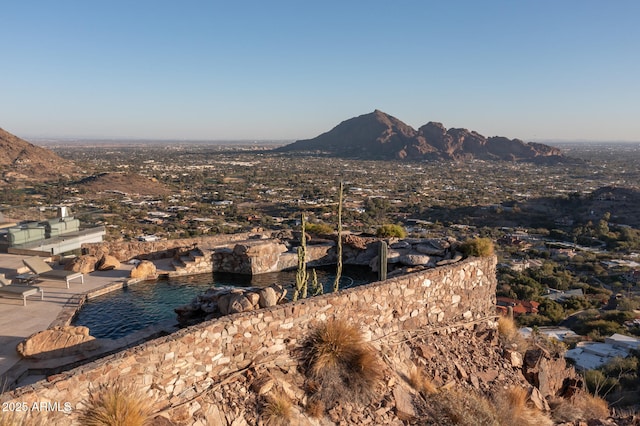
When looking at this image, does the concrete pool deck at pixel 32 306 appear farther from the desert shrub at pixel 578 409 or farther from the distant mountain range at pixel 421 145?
the distant mountain range at pixel 421 145

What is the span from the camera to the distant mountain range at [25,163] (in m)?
56.5

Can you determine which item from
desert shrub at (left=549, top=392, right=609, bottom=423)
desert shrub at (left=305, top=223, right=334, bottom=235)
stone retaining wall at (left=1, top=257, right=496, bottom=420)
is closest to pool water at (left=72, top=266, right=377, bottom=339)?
desert shrub at (left=305, top=223, right=334, bottom=235)

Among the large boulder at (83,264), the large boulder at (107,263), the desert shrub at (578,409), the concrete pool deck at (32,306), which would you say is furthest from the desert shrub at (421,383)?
the large boulder at (83,264)

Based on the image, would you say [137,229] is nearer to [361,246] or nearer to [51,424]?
[361,246]

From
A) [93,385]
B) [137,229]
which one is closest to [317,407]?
[93,385]

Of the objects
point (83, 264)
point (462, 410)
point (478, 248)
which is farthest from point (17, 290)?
point (478, 248)

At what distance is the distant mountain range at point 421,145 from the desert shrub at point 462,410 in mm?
144500

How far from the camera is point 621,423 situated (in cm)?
857

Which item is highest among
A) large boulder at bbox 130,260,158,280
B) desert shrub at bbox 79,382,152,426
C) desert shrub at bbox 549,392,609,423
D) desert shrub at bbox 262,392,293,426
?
desert shrub at bbox 79,382,152,426

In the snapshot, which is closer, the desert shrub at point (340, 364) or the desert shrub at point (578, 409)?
the desert shrub at point (340, 364)

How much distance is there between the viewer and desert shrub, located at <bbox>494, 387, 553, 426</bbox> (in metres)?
6.98

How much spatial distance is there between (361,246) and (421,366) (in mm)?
4982

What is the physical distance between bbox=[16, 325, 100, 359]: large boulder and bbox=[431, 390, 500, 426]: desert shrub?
203 inches

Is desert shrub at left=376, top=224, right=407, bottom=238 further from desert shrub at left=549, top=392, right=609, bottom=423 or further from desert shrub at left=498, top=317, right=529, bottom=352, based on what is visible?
desert shrub at left=549, top=392, right=609, bottom=423
